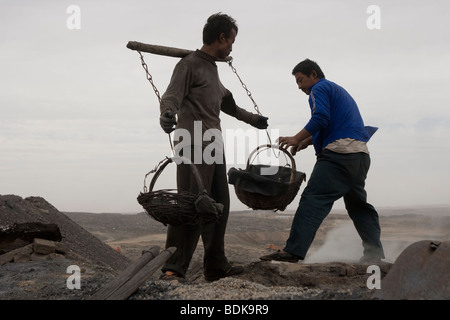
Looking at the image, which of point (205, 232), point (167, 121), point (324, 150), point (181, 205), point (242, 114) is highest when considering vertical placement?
point (242, 114)

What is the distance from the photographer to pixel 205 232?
4758mm

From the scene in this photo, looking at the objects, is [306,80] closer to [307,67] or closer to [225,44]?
[307,67]

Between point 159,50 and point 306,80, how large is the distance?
1448mm

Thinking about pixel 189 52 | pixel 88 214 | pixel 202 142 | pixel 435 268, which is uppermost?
pixel 189 52

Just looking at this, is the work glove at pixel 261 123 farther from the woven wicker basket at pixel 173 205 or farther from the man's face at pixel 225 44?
the woven wicker basket at pixel 173 205

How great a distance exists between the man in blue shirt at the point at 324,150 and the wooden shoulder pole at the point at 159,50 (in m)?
0.93

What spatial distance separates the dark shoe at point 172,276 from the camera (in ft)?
14.7

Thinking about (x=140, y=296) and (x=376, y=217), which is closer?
(x=140, y=296)

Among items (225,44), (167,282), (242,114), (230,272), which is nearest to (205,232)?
(230,272)

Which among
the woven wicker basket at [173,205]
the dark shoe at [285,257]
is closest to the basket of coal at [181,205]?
the woven wicker basket at [173,205]

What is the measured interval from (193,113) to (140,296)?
168 cm

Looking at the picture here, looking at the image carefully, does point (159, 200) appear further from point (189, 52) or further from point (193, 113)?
point (189, 52)
